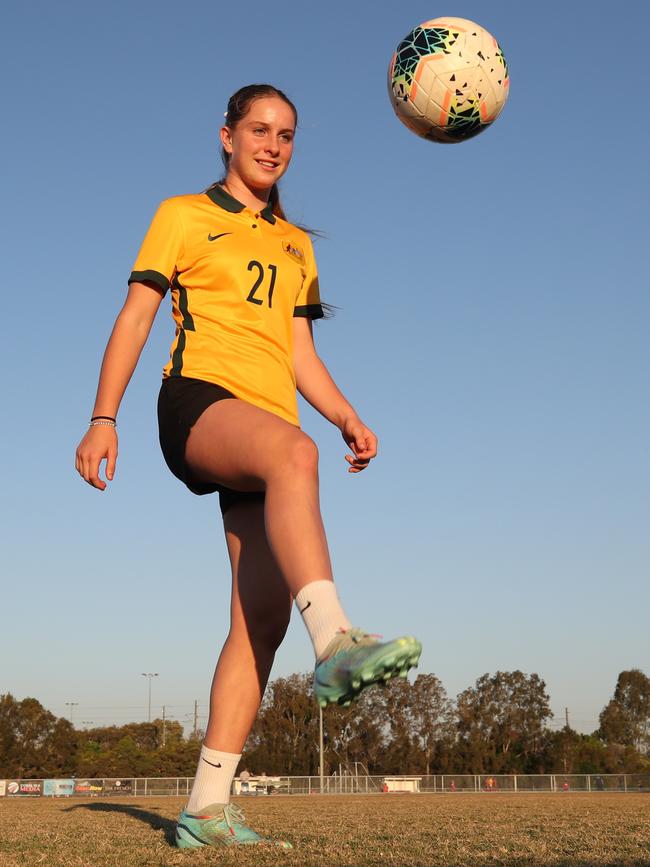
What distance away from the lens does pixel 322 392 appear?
4.04m

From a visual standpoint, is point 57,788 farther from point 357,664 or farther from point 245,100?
point 357,664

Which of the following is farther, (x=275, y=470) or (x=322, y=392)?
(x=322, y=392)

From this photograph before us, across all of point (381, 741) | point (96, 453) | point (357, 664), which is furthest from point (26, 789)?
point (357, 664)

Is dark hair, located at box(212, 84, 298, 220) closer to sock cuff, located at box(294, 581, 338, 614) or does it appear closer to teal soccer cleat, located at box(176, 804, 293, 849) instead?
sock cuff, located at box(294, 581, 338, 614)

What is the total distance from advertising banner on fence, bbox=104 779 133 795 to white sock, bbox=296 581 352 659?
50.4 meters

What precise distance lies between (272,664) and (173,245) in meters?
1.67

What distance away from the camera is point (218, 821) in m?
3.40

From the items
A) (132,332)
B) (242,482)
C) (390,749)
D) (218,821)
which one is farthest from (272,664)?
(390,749)

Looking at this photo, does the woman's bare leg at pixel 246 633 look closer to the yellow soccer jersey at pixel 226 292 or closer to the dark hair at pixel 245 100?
the yellow soccer jersey at pixel 226 292

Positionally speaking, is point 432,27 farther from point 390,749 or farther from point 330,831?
point 390,749

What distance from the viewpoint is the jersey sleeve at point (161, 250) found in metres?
3.58

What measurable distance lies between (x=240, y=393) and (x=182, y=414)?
8.9 inches

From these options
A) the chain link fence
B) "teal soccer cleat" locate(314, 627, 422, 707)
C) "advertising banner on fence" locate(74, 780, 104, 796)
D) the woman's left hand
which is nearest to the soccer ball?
the woman's left hand

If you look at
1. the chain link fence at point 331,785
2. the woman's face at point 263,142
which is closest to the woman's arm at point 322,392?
the woman's face at point 263,142
